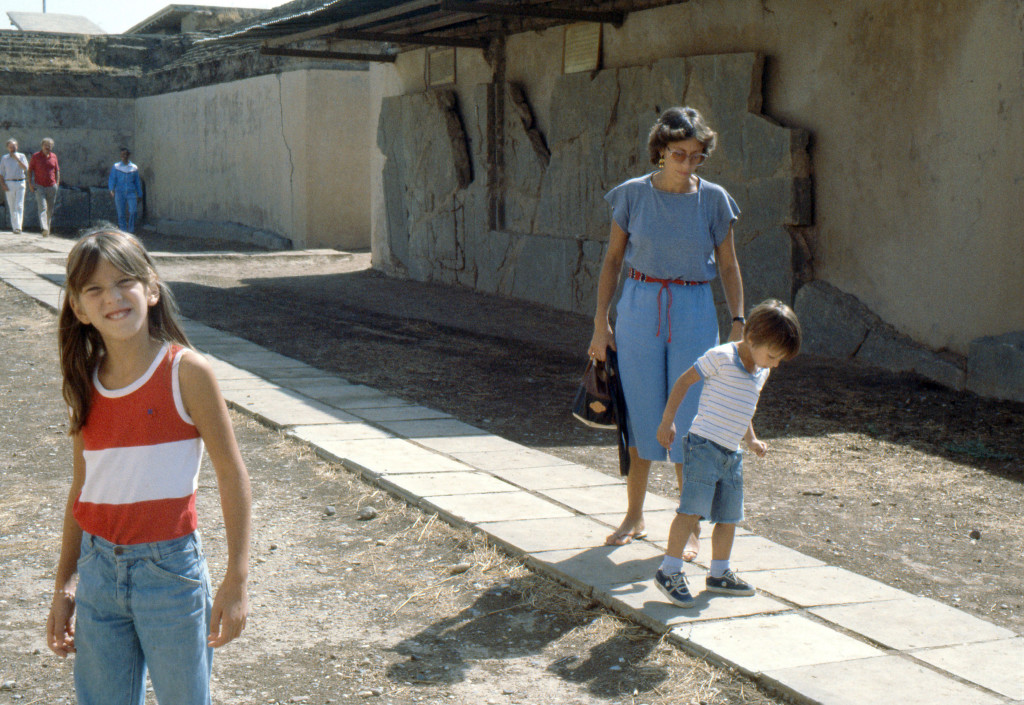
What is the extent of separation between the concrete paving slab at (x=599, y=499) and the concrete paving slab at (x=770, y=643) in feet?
3.93

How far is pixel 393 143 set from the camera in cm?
1356

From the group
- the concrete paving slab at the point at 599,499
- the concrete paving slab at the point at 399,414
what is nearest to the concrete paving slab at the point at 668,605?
the concrete paving slab at the point at 599,499

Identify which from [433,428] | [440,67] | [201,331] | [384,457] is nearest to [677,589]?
[384,457]

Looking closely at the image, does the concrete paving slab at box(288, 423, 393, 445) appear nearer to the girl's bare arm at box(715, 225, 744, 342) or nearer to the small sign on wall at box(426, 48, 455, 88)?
the girl's bare arm at box(715, 225, 744, 342)

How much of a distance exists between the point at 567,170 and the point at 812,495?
5816mm

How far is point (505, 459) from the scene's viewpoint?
17.7 ft

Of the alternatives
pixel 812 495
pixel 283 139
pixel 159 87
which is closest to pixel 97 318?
pixel 812 495

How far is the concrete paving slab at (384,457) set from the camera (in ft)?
16.9

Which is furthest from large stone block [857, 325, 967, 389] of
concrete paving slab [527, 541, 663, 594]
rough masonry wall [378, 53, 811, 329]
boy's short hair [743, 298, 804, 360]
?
boy's short hair [743, 298, 804, 360]

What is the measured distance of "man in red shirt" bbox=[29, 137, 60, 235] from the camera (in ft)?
61.1

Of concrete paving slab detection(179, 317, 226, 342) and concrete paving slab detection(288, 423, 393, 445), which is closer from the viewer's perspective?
concrete paving slab detection(288, 423, 393, 445)

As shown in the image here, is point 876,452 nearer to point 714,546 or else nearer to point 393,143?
point 714,546

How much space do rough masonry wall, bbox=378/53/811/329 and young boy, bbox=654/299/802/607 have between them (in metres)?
4.72

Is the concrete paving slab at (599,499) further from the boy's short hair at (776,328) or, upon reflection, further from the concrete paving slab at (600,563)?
the boy's short hair at (776,328)
